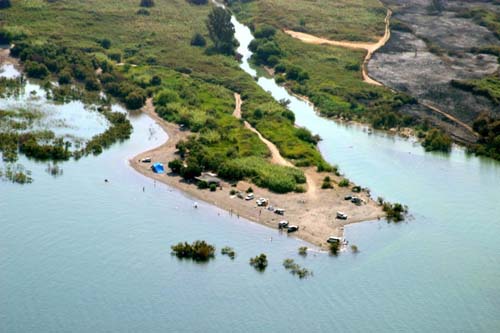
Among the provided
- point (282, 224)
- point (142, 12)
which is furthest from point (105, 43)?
point (282, 224)

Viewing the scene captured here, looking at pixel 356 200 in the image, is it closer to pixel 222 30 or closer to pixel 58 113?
pixel 58 113

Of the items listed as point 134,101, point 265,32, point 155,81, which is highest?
point 265,32

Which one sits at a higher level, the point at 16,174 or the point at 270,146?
the point at 270,146

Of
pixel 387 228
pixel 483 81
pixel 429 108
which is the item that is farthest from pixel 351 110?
pixel 387 228

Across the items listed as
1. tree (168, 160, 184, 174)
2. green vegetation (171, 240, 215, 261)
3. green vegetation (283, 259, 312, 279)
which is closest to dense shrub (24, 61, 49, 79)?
tree (168, 160, 184, 174)

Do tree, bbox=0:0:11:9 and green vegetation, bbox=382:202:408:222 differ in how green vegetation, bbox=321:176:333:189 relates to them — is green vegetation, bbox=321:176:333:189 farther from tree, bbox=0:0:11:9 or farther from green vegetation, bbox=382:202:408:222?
tree, bbox=0:0:11:9

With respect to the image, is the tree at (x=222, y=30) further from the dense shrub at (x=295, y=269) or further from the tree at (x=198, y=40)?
the dense shrub at (x=295, y=269)
